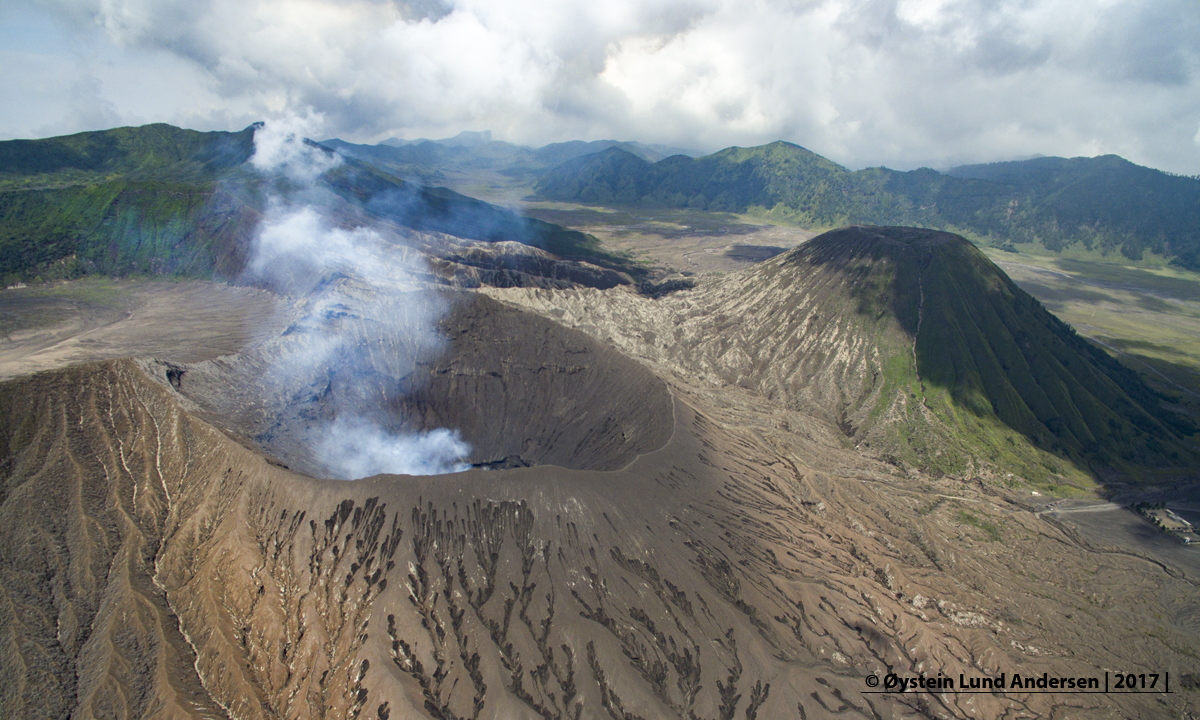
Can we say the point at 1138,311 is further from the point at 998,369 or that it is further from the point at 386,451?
the point at 386,451

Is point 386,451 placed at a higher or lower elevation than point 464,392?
lower

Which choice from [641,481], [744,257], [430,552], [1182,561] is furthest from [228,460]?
[744,257]

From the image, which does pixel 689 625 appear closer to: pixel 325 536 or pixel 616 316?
pixel 325 536

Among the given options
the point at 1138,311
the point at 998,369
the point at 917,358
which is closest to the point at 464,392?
the point at 917,358

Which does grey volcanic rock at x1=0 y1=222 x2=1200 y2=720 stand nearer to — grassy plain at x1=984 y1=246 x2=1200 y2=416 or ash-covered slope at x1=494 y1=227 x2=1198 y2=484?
ash-covered slope at x1=494 y1=227 x2=1198 y2=484

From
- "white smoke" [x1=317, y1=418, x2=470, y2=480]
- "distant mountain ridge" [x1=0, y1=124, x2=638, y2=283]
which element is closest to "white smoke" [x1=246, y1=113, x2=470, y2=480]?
"white smoke" [x1=317, y1=418, x2=470, y2=480]

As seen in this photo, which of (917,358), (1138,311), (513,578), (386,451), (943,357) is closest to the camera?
(513,578)

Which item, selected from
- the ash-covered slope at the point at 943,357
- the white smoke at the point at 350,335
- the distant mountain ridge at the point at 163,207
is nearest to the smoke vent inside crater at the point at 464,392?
the white smoke at the point at 350,335
